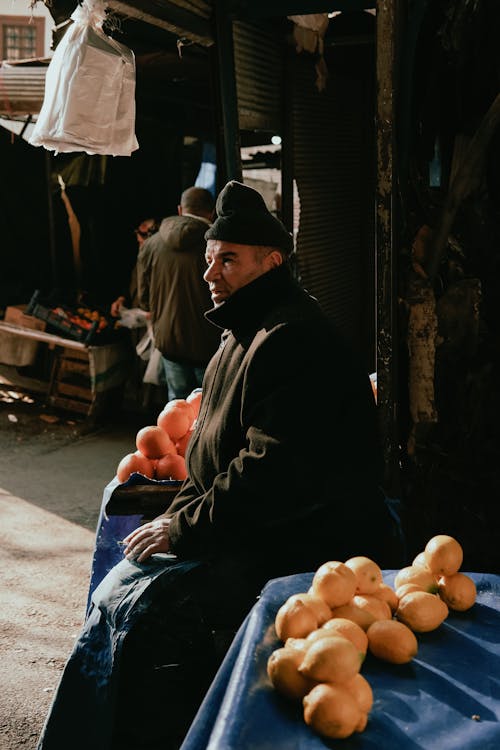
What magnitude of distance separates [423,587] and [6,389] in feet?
28.1

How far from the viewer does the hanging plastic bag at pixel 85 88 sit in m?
4.29

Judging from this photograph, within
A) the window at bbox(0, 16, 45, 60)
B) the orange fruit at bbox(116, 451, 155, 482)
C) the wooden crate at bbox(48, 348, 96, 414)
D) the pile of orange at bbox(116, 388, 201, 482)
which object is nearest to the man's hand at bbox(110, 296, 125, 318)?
the wooden crate at bbox(48, 348, 96, 414)

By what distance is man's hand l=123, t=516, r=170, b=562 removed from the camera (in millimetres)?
3111

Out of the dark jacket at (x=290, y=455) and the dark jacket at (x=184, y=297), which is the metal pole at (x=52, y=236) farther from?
the dark jacket at (x=290, y=455)

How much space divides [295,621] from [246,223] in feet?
4.93

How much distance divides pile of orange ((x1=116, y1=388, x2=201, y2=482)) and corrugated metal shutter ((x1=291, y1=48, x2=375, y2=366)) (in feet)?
10.3

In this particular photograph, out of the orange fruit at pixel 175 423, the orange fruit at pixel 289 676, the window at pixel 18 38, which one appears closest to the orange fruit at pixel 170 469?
the orange fruit at pixel 175 423

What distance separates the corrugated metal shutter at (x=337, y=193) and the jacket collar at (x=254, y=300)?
13.7 ft

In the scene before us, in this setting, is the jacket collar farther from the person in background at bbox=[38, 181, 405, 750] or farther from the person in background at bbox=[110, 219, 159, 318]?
the person in background at bbox=[110, 219, 159, 318]

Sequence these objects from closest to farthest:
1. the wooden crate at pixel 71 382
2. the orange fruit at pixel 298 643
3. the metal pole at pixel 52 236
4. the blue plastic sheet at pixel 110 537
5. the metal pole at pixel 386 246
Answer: the orange fruit at pixel 298 643, the metal pole at pixel 386 246, the blue plastic sheet at pixel 110 537, the wooden crate at pixel 71 382, the metal pole at pixel 52 236

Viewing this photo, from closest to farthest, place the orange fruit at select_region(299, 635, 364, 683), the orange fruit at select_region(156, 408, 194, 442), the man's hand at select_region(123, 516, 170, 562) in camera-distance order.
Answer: the orange fruit at select_region(299, 635, 364, 683), the man's hand at select_region(123, 516, 170, 562), the orange fruit at select_region(156, 408, 194, 442)

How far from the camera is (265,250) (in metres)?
3.14

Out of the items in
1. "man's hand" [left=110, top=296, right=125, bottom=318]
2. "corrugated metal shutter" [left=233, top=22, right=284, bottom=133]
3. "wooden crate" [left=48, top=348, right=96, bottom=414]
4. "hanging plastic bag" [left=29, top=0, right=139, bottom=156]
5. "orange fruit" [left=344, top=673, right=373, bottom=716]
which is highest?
"corrugated metal shutter" [left=233, top=22, right=284, bottom=133]

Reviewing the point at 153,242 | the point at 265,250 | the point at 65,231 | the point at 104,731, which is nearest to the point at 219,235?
the point at 265,250
